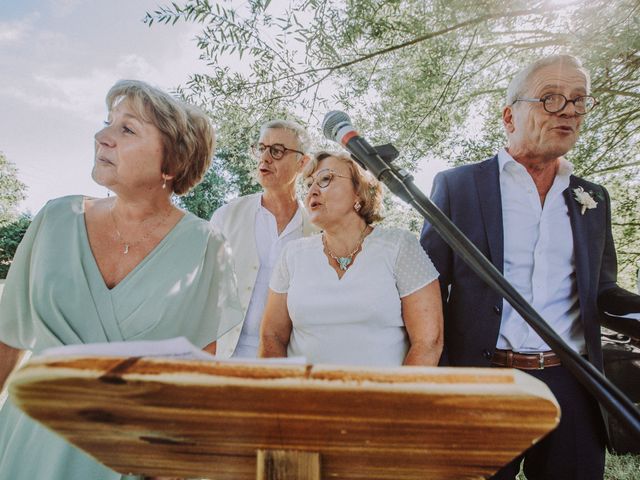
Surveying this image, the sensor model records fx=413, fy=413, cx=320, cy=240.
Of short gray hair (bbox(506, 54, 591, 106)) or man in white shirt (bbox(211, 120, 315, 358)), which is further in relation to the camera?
man in white shirt (bbox(211, 120, 315, 358))

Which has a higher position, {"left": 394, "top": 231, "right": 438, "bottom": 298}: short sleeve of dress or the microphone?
the microphone

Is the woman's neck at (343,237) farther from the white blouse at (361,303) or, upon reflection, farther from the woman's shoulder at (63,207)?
the woman's shoulder at (63,207)

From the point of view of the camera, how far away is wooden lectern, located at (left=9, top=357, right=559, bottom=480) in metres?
0.53

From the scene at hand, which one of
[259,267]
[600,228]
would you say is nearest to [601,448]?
[600,228]

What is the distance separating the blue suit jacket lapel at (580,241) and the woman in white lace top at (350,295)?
75 cm

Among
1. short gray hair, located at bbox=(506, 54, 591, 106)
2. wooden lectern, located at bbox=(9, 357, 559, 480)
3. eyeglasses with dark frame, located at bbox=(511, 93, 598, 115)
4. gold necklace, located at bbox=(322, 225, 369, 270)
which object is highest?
short gray hair, located at bbox=(506, 54, 591, 106)

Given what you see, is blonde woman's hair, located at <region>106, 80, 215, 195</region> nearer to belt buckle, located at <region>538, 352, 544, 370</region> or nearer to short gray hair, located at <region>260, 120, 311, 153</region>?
short gray hair, located at <region>260, 120, 311, 153</region>

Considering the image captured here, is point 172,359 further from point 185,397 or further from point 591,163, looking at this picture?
point 591,163

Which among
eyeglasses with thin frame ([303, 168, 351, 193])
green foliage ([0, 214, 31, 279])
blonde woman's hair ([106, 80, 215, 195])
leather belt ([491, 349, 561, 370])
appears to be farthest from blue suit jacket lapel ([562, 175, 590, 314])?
green foliage ([0, 214, 31, 279])

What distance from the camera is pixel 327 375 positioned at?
0.53 m

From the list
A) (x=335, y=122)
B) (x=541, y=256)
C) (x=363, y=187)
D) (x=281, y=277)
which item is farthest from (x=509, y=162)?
(x=281, y=277)

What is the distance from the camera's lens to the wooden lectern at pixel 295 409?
0.53 metres

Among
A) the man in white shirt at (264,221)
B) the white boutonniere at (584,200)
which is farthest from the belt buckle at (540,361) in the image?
the man in white shirt at (264,221)

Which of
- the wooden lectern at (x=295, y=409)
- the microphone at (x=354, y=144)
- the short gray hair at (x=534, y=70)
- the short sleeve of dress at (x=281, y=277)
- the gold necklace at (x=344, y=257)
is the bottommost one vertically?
the wooden lectern at (x=295, y=409)
